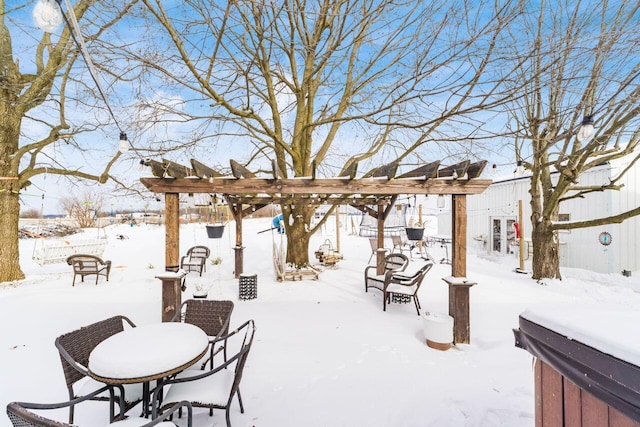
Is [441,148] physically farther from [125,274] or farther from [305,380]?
[125,274]

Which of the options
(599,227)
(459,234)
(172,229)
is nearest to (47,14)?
(172,229)

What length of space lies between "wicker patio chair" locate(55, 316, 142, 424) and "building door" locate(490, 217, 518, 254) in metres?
13.0

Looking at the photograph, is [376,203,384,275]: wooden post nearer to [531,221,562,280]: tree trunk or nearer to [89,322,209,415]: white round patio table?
[531,221,562,280]: tree trunk

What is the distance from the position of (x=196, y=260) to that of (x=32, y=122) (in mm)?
6153

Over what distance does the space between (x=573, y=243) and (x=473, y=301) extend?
23.1 feet

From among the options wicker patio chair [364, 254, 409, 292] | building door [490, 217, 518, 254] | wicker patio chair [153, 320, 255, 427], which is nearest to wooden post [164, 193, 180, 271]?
wicker patio chair [153, 320, 255, 427]

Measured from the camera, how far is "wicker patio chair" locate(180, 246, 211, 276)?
26.0 feet

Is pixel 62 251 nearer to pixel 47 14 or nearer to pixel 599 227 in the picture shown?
pixel 47 14

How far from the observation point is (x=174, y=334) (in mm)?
2369

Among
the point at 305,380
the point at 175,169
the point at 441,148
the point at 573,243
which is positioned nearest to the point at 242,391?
the point at 305,380

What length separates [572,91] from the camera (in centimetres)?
350

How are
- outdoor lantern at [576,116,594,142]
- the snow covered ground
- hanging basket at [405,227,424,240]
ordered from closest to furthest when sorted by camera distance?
the snow covered ground < outdoor lantern at [576,116,594,142] < hanging basket at [405,227,424,240]

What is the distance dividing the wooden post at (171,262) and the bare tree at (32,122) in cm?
549

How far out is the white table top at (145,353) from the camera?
6.10 feet
